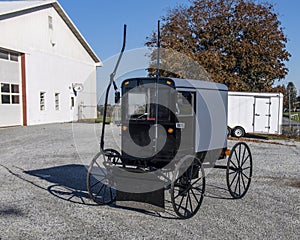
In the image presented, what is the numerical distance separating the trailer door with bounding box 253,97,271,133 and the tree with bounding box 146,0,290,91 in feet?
8.29

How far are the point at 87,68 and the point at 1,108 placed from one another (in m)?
10.9

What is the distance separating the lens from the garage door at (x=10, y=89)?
19844mm

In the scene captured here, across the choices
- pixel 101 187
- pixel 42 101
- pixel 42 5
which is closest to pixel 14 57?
pixel 42 101

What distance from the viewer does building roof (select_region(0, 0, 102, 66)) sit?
20.6 meters

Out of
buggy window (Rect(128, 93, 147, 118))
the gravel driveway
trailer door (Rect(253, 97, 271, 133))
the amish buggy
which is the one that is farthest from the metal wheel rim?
buggy window (Rect(128, 93, 147, 118))

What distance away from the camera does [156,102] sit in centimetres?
512

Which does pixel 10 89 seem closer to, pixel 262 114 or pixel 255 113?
pixel 255 113

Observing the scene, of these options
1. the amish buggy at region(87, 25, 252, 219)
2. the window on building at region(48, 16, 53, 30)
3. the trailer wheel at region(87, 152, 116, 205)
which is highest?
the window on building at region(48, 16, 53, 30)

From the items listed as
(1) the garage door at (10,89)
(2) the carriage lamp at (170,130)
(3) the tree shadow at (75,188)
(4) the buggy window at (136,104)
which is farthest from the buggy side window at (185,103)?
(1) the garage door at (10,89)

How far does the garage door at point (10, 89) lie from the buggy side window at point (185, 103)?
16.8m

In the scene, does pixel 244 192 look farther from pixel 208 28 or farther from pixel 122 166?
pixel 208 28

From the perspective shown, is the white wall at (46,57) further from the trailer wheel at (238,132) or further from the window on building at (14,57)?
the trailer wheel at (238,132)

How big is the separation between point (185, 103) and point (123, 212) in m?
2.01

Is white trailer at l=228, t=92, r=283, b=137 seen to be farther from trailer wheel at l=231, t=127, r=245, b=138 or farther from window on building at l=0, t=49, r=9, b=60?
window on building at l=0, t=49, r=9, b=60
